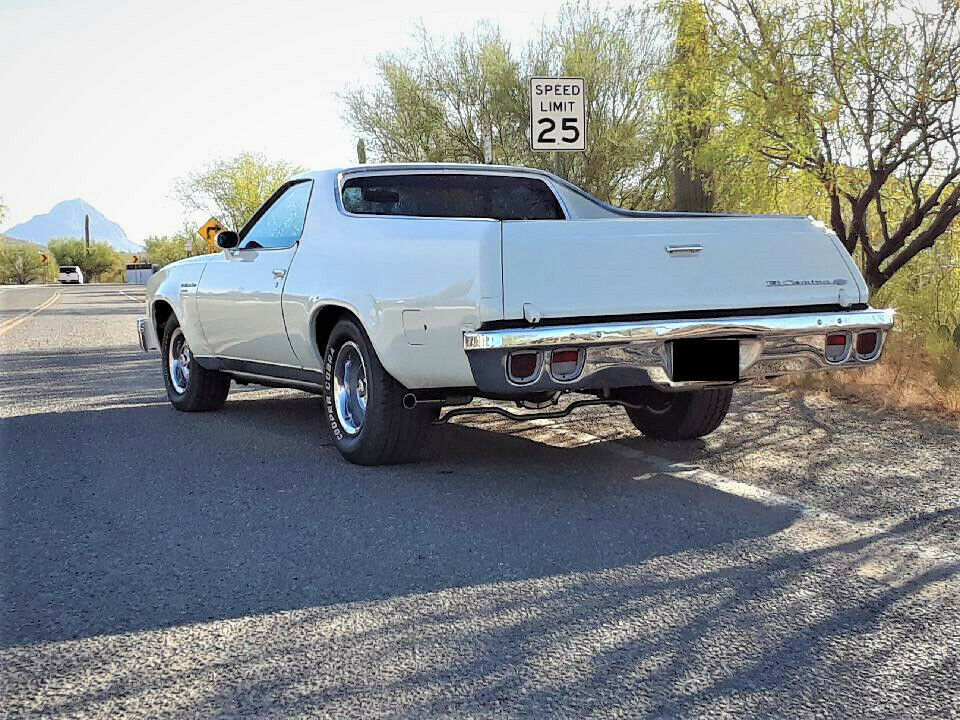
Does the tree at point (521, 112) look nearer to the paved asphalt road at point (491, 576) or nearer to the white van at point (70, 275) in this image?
the paved asphalt road at point (491, 576)

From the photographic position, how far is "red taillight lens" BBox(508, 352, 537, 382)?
5641 mm

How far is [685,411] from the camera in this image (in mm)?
7258

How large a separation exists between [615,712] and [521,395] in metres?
3.10

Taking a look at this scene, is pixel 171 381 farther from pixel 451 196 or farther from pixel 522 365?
pixel 522 365

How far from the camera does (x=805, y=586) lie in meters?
4.27

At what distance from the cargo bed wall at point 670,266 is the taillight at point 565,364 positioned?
0.58ft

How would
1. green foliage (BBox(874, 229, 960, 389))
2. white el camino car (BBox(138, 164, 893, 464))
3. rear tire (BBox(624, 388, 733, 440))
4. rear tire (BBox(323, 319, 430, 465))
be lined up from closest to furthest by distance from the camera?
1. white el camino car (BBox(138, 164, 893, 464))
2. rear tire (BBox(323, 319, 430, 465))
3. rear tire (BBox(624, 388, 733, 440))
4. green foliage (BBox(874, 229, 960, 389))

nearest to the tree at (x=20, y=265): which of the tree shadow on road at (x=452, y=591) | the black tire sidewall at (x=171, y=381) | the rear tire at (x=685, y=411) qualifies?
the black tire sidewall at (x=171, y=381)

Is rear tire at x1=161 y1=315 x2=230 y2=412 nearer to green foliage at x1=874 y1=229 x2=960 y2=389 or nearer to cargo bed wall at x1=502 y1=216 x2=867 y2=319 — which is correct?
cargo bed wall at x1=502 y1=216 x2=867 y2=319

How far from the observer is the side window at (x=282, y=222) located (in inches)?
301

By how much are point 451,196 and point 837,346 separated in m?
2.77

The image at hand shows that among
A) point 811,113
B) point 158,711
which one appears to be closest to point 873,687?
point 158,711

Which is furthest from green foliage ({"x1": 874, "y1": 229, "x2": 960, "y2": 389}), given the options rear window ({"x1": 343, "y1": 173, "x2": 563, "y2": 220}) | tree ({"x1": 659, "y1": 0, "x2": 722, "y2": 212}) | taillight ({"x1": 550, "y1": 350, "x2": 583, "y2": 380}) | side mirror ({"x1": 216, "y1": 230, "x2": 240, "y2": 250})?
side mirror ({"x1": 216, "y1": 230, "x2": 240, "y2": 250})

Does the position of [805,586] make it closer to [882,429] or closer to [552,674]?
[552,674]
